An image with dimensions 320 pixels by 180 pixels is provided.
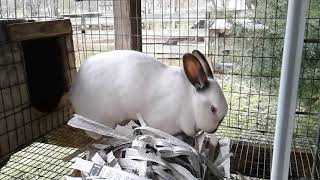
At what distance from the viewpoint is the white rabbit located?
1.17 meters

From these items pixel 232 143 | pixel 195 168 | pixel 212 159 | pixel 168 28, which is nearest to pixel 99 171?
pixel 195 168

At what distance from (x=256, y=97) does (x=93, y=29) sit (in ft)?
3.11

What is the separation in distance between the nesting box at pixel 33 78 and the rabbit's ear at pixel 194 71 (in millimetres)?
562

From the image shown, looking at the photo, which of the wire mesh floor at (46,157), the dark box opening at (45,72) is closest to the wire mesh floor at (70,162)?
the wire mesh floor at (46,157)

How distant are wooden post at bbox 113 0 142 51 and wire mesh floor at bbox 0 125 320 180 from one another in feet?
1.82

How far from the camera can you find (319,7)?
1580mm

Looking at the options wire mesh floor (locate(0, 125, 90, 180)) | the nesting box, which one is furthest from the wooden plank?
wire mesh floor (locate(0, 125, 90, 180))

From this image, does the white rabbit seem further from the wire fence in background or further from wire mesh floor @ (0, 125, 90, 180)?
the wire fence in background

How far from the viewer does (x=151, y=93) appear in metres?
1.23

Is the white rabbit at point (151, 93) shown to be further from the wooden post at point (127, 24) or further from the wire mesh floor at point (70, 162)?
the wooden post at point (127, 24)

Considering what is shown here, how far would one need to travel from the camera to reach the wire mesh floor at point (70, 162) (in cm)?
122

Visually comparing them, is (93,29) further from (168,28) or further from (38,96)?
(38,96)

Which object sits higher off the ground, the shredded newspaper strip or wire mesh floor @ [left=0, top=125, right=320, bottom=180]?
the shredded newspaper strip

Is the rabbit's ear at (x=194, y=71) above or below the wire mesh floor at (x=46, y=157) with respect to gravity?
Answer: above
